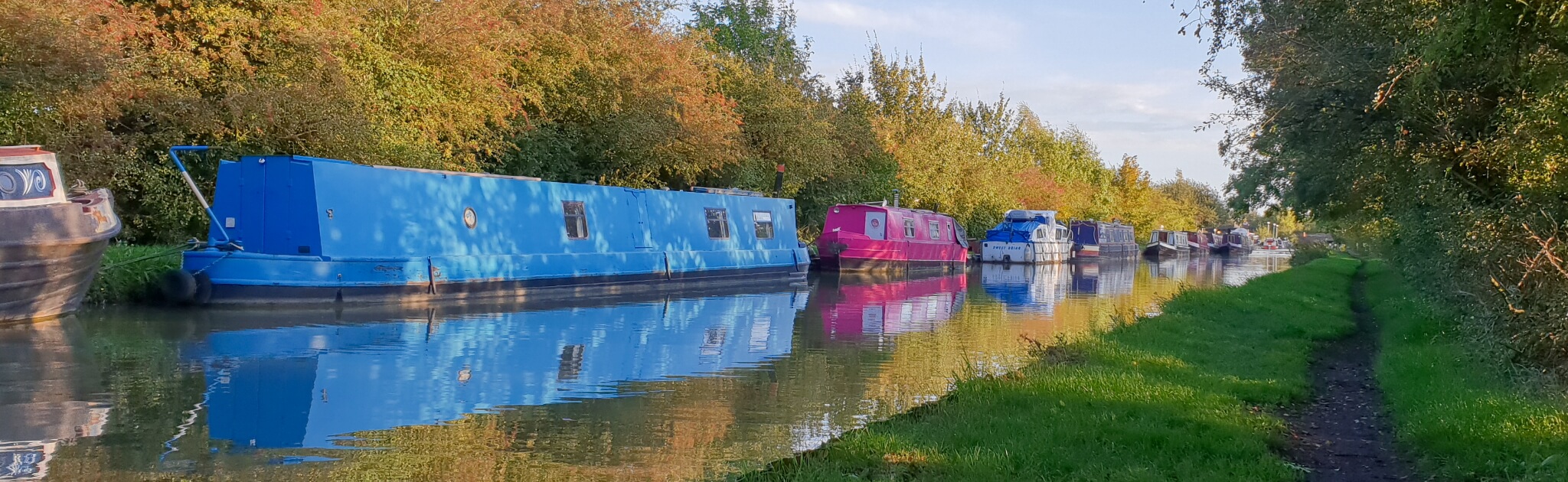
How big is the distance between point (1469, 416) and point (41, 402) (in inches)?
368

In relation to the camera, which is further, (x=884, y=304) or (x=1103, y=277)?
(x=1103, y=277)

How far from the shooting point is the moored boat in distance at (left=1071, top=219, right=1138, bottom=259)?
174ft

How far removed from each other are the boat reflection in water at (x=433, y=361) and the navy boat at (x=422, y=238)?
0.88 meters

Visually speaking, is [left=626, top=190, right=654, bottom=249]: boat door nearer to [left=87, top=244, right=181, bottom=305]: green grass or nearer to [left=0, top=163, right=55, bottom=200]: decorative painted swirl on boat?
[left=87, top=244, right=181, bottom=305]: green grass

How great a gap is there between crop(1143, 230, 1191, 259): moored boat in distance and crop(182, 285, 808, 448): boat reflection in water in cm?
5033

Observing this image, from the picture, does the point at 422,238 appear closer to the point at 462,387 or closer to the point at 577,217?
the point at 577,217

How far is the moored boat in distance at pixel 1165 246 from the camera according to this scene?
63.2 metres

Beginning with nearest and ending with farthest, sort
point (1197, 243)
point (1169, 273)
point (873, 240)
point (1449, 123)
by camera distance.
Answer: point (1449, 123)
point (873, 240)
point (1169, 273)
point (1197, 243)

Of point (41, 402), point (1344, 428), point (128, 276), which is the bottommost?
point (1344, 428)

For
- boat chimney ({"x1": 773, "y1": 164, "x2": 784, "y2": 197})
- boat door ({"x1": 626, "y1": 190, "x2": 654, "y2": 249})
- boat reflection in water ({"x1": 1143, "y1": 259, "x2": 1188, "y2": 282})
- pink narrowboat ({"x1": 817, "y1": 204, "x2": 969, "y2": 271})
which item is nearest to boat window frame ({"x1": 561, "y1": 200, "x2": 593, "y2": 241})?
boat door ({"x1": 626, "y1": 190, "x2": 654, "y2": 249})

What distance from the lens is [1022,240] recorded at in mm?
42938

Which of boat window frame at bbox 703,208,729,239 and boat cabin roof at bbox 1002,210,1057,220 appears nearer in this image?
boat window frame at bbox 703,208,729,239

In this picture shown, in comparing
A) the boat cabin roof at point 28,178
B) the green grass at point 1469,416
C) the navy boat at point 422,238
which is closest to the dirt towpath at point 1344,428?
the green grass at point 1469,416

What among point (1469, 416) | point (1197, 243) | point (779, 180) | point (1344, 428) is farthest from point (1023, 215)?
point (1197, 243)
